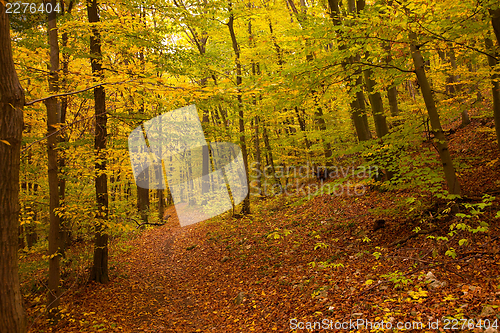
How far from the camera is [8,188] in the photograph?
3305 millimetres

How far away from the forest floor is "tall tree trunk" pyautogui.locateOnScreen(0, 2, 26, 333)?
318 centimetres

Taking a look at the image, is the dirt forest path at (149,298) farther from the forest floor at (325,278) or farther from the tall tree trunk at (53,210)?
the tall tree trunk at (53,210)

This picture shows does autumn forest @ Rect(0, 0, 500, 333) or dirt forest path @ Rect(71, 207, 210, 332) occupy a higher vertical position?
autumn forest @ Rect(0, 0, 500, 333)

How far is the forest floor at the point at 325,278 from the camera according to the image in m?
4.17

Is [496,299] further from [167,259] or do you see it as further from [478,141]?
[167,259]

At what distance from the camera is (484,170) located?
7969 millimetres

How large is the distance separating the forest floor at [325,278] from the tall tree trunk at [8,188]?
10.4 feet

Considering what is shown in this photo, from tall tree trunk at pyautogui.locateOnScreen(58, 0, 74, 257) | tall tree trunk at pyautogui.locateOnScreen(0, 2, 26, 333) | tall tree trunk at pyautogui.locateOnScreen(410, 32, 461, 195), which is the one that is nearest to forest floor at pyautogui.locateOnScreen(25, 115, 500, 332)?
tall tree trunk at pyautogui.locateOnScreen(410, 32, 461, 195)

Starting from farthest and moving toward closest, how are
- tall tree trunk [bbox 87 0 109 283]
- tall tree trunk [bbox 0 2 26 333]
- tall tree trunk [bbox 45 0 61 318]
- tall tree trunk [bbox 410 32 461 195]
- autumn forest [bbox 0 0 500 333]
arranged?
1. tall tree trunk [bbox 87 0 109 283]
2. tall tree trunk [bbox 45 0 61 318]
3. tall tree trunk [bbox 410 32 461 195]
4. autumn forest [bbox 0 0 500 333]
5. tall tree trunk [bbox 0 2 26 333]

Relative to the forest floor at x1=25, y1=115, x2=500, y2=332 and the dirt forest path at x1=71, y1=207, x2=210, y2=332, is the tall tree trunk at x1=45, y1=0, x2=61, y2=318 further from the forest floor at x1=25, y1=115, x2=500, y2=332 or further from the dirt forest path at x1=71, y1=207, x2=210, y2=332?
the dirt forest path at x1=71, y1=207, x2=210, y2=332

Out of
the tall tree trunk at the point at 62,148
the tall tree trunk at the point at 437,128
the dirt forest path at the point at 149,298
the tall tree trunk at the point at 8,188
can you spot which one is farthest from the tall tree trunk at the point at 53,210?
the tall tree trunk at the point at 437,128

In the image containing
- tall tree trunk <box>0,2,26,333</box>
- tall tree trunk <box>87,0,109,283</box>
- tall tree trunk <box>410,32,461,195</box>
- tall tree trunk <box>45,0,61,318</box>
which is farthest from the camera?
tall tree trunk <box>87,0,109,283</box>

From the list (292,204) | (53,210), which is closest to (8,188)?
(53,210)

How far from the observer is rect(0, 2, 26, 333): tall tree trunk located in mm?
3207
